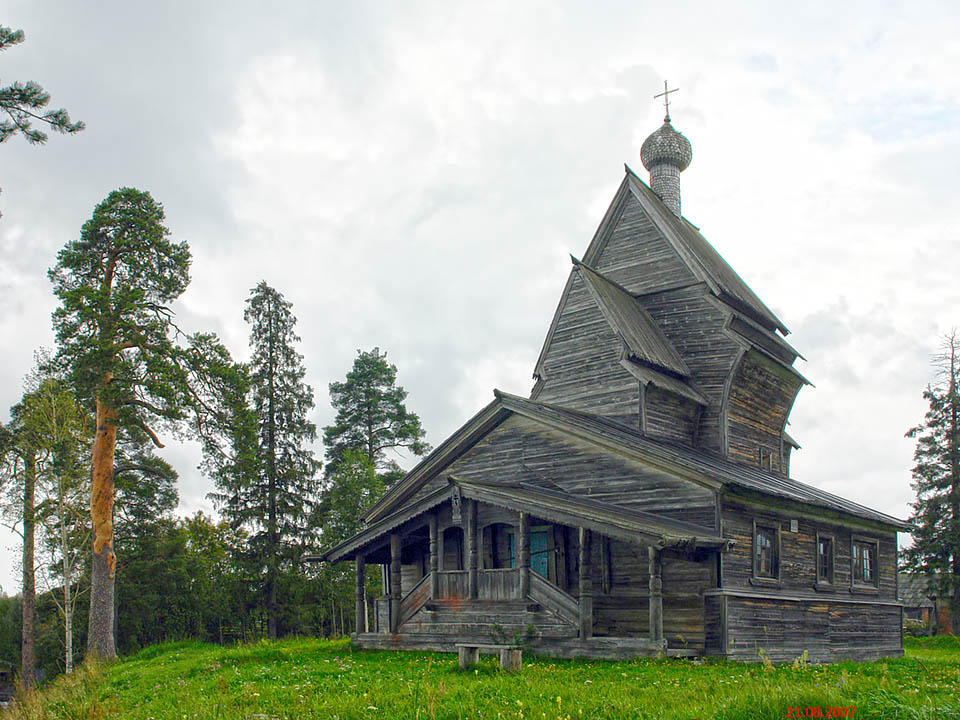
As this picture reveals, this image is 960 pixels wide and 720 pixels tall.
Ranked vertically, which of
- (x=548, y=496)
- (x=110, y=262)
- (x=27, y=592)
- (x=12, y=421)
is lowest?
(x=27, y=592)

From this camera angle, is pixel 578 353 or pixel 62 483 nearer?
pixel 578 353

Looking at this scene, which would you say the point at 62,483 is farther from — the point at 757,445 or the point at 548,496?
the point at 757,445

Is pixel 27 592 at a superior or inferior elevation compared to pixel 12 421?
inferior

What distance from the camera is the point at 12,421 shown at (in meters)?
38.0

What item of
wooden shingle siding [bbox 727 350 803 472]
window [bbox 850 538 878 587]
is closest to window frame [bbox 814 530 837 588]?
window [bbox 850 538 878 587]

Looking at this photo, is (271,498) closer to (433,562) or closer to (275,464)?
(275,464)

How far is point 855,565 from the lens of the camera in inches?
1040

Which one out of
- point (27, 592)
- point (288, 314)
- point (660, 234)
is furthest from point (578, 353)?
point (27, 592)

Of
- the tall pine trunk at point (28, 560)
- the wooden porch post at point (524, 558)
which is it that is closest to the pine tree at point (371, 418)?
the tall pine trunk at point (28, 560)

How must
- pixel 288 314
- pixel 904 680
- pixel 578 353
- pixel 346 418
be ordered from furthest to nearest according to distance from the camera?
pixel 346 418
pixel 288 314
pixel 578 353
pixel 904 680

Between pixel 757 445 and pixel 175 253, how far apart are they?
65.1 ft

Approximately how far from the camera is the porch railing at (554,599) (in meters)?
18.9

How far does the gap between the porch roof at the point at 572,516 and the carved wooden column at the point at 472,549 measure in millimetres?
551

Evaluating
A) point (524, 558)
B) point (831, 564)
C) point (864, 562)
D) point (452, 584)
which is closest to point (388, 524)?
point (452, 584)
